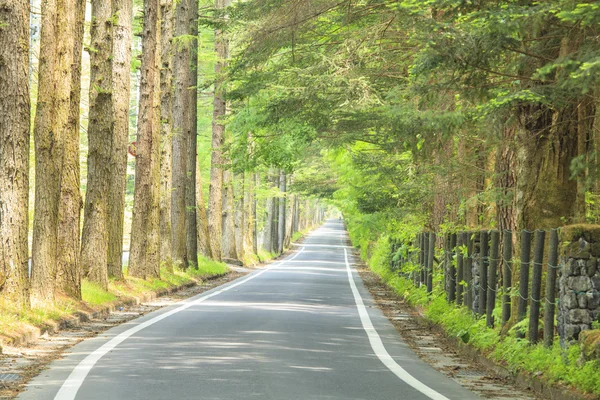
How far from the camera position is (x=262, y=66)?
22.7 m

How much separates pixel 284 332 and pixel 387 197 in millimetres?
14467

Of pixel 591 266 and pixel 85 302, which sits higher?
pixel 591 266

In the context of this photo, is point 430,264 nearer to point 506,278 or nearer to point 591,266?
point 506,278

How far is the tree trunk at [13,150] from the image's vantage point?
13.3m

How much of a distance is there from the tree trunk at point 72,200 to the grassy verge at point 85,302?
0.43m

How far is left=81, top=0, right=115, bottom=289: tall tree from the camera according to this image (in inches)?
741

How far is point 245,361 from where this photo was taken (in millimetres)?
10930

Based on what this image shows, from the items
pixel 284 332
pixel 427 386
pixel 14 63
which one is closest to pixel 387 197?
pixel 284 332

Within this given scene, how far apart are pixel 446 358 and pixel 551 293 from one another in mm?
2594

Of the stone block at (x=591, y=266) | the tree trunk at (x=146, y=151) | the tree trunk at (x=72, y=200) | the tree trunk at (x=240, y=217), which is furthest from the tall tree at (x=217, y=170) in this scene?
the stone block at (x=591, y=266)

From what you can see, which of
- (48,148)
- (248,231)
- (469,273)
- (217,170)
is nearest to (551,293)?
(469,273)

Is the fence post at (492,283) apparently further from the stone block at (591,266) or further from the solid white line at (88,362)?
the solid white line at (88,362)

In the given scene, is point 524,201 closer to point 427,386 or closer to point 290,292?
point 427,386

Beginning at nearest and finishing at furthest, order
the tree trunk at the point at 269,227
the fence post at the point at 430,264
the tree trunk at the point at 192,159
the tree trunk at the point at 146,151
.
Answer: the fence post at the point at 430,264
the tree trunk at the point at 146,151
the tree trunk at the point at 192,159
the tree trunk at the point at 269,227
